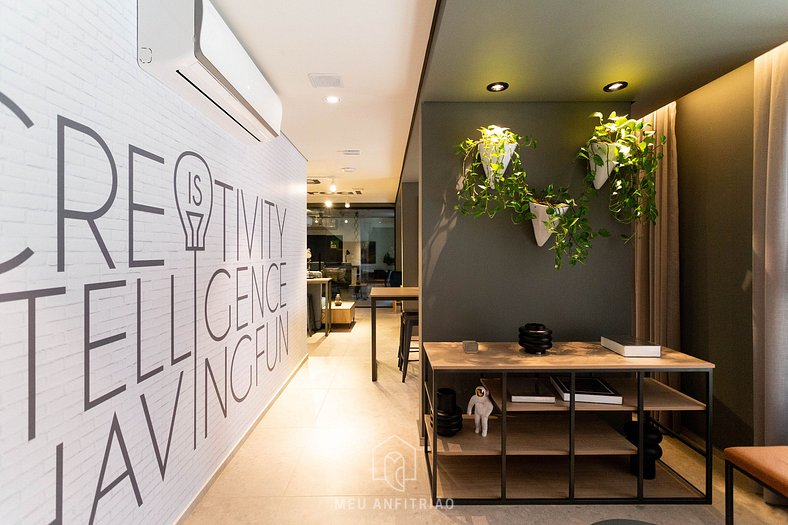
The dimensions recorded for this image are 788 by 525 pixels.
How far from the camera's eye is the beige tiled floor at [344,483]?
2.07m

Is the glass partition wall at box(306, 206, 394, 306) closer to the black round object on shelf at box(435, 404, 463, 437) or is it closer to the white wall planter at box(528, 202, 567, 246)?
the white wall planter at box(528, 202, 567, 246)

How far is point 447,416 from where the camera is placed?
2318mm

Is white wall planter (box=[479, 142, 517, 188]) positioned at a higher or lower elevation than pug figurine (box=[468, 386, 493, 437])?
higher

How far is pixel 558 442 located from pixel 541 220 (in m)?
1.27

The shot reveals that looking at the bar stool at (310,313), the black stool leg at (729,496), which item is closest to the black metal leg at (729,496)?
the black stool leg at (729,496)

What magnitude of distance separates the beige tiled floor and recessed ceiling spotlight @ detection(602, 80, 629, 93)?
2343 mm

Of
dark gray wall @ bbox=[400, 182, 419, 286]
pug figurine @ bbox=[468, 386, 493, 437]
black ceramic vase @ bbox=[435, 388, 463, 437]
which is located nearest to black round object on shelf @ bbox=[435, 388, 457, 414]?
black ceramic vase @ bbox=[435, 388, 463, 437]

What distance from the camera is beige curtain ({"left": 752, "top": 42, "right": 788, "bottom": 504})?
2.09m

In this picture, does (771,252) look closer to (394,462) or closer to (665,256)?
(665,256)

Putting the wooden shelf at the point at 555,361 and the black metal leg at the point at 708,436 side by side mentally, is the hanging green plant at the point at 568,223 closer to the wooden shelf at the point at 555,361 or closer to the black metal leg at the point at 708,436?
the wooden shelf at the point at 555,361

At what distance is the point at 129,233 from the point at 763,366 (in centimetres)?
312

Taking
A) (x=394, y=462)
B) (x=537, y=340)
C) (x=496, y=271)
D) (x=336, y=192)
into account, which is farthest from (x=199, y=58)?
(x=336, y=192)

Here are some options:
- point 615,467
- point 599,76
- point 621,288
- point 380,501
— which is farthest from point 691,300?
point 380,501

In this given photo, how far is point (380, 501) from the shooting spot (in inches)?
86.9
